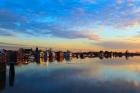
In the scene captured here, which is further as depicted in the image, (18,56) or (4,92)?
(18,56)

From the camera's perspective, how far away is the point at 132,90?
142 feet

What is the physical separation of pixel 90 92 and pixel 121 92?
14.0 ft

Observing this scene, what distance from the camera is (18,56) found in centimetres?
15800

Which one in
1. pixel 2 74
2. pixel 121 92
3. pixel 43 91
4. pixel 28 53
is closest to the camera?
pixel 121 92

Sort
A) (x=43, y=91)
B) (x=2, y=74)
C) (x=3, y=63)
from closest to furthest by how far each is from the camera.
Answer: (x=43, y=91) → (x=2, y=74) → (x=3, y=63)

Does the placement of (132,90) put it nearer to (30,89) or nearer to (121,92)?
(121,92)

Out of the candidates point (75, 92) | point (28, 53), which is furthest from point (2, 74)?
point (28, 53)

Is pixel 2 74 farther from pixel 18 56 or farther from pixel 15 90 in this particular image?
pixel 18 56

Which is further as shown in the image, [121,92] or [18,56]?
[18,56]

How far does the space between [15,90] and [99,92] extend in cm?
1270

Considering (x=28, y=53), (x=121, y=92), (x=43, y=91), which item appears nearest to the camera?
(x=121, y=92)

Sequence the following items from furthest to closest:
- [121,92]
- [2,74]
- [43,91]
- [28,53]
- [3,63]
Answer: [28,53] < [3,63] < [2,74] < [43,91] < [121,92]

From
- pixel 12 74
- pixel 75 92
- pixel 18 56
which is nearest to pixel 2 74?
pixel 12 74

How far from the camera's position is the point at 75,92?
4259 centimetres
